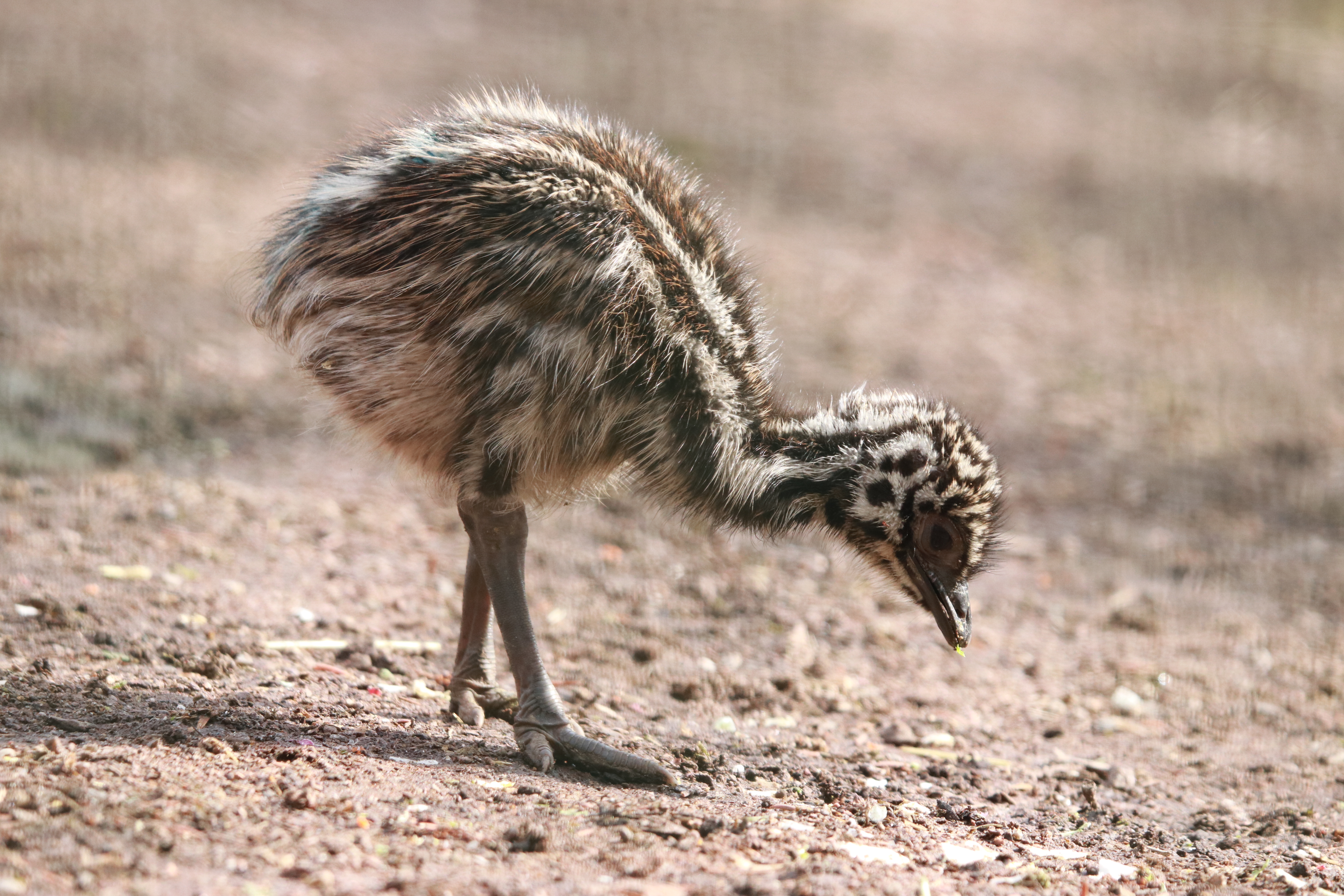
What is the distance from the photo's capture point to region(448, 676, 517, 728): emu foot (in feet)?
15.1

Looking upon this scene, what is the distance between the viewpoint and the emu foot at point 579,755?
4.12 meters

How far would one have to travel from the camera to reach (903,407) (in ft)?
14.8

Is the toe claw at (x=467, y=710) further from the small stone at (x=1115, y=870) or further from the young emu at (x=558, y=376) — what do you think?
Answer: the small stone at (x=1115, y=870)

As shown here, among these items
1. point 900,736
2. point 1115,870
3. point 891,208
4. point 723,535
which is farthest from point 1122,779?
point 891,208

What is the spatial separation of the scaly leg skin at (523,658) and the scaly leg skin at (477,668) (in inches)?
10.0

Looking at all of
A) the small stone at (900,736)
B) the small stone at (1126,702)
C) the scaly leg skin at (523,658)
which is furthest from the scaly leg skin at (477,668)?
the small stone at (1126,702)

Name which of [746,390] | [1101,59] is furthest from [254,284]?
[1101,59]

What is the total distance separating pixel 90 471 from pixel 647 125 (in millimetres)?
6970

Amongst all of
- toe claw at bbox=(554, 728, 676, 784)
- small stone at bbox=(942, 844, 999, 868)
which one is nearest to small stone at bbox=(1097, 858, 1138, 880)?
small stone at bbox=(942, 844, 999, 868)

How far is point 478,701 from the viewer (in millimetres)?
4637

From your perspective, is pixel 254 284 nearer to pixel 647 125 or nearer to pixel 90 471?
pixel 90 471

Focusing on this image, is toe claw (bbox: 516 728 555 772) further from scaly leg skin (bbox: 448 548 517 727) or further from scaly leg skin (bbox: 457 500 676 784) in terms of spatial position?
scaly leg skin (bbox: 448 548 517 727)

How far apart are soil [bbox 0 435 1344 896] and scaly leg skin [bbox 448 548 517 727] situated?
91mm

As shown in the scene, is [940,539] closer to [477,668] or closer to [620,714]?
[620,714]
